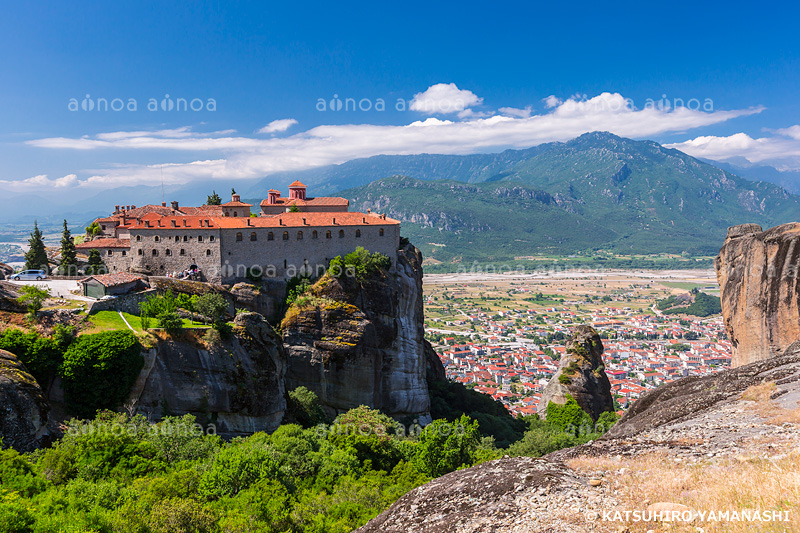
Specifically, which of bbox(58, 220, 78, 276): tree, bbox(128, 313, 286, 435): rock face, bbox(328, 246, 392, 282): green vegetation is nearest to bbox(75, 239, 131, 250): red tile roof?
bbox(58, 220, 78, 276): tree

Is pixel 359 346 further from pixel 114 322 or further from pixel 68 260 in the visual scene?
pixel 68 260

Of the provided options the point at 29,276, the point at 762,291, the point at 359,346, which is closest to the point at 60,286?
the point at 29,276

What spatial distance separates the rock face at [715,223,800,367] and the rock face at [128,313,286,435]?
33983 millimetres

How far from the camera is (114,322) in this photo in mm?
34031

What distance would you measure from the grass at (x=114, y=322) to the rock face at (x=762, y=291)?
123 feet

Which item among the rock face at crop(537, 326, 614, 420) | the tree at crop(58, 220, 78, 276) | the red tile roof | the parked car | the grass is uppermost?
the red tile roof

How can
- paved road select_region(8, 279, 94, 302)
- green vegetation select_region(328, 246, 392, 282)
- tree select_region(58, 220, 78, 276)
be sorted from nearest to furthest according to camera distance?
paved road select_region(8, 279, 94, 302) < tree select_region(58, 220, 78, 276) < green vegetation select_region(328, 246, 392, 282)

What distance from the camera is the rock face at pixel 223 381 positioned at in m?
33.1

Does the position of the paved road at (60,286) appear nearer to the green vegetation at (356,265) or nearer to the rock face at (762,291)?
the green vegetation at (356,265)

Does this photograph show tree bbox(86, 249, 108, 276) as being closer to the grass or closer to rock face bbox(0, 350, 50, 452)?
the grass

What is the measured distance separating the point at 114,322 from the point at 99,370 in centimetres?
473

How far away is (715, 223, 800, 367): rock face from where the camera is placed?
28656 mm

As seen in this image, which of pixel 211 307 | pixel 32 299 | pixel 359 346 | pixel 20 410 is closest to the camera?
pixel 20 410

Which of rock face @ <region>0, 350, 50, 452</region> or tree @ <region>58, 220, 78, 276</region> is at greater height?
tree @ <region>58, 220, 78, 276</region>
